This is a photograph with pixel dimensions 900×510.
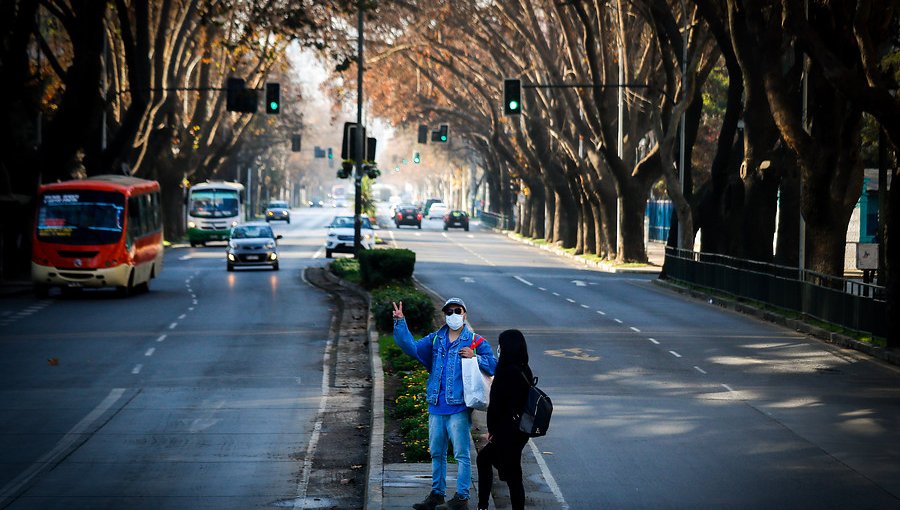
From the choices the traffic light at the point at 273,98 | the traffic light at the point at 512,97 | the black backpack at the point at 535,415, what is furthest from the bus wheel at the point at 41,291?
the black backpack at the point at 535,415

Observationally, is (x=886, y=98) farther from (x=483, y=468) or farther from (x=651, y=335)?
(x=483, y=468)

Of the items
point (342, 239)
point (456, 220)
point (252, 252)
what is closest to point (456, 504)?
point (252, 252)

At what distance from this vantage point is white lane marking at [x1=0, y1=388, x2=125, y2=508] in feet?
40.7

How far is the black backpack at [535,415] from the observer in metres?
10.3

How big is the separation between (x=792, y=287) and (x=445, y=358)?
2151 centimetres

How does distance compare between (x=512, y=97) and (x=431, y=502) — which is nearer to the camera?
(x=431, y=502)

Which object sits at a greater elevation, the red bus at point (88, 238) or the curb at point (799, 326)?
the red bus at point (88, 238)

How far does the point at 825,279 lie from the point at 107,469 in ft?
65.3

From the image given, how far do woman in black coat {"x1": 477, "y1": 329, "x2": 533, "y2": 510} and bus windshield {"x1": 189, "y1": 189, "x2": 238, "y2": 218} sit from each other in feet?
214

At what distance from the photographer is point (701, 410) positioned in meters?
17.5

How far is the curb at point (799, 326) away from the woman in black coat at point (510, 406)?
14083mm

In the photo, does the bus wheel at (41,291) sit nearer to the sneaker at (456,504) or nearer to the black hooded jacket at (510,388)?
the sneaker at (456,504)

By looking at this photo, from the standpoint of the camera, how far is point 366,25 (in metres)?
63.0

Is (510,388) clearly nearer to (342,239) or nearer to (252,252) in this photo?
(252,252)
